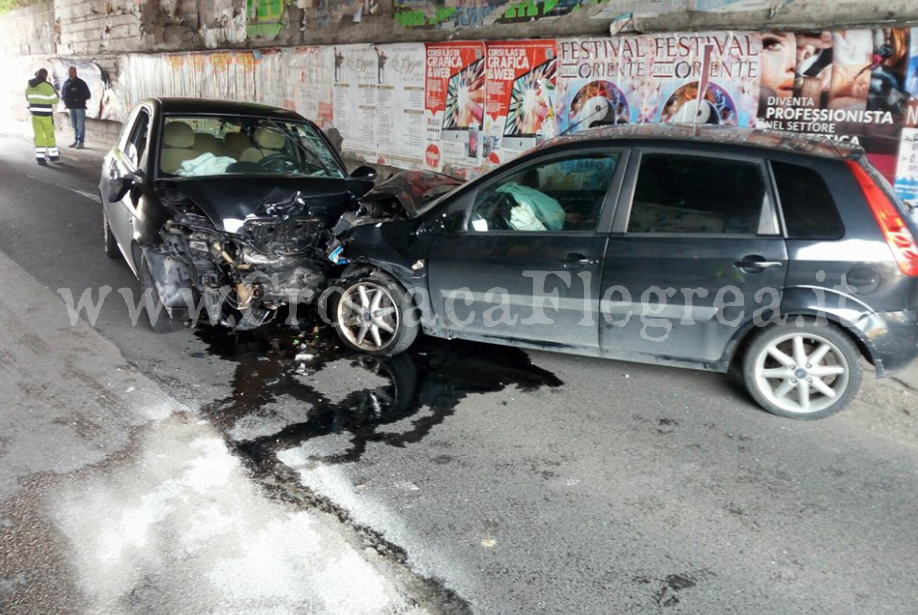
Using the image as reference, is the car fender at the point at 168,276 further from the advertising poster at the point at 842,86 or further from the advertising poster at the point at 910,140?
the advertising poster at the point at 910,140

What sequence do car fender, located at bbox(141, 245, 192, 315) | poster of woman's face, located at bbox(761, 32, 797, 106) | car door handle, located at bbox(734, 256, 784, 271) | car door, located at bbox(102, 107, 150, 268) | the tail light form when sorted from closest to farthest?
1. the tail light
2. car door handle, located at bbox(734, 256, 784, 271)
3. car fender, located at bbox(141, 245, 192, 315)
4. car door, located at bbox(102, 107, 150, 268)
5. poster of woman's face, located at bbox(761, 32, 797, 106)

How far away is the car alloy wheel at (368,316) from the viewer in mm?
5457

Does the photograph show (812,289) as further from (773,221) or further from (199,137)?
(199,137)

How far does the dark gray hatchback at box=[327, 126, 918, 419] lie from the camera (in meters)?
4.20

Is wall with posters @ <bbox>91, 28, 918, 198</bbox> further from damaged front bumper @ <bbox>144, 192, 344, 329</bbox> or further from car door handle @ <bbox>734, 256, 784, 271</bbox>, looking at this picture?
damaged front bumper @ <bbox>144, 192, 344, 329</bbox>

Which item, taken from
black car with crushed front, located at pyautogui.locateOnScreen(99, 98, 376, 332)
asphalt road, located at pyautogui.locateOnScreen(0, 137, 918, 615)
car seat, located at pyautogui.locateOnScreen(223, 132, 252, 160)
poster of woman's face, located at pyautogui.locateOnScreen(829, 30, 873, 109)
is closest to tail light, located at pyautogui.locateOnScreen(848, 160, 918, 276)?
asphalt road, located at pyautogui.locateOnScreen(0, 137, 918, 615)

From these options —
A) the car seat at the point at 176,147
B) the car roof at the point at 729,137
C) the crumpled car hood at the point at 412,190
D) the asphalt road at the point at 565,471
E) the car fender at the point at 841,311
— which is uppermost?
→ the car roof at the point at 729,137

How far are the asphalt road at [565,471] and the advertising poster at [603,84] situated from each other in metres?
4.00

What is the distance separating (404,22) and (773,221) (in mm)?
8688

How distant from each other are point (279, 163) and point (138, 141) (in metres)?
1.31

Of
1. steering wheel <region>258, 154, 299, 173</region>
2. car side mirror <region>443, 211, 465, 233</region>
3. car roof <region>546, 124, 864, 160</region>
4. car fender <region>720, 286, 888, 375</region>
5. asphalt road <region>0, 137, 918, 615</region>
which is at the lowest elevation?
asphalt road <region>0, 137, 918, 615</region>

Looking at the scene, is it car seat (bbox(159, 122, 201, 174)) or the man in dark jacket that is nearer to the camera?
car seat (bbox(159, 122, 201, 174))

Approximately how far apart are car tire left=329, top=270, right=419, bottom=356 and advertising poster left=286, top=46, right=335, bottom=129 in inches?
339

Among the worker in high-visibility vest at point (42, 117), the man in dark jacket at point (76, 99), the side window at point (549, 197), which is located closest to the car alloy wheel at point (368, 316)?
the side window at point (549, 197)
